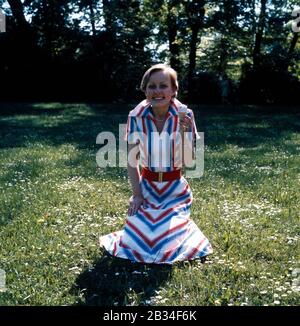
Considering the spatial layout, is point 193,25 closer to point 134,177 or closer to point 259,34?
point 259,34

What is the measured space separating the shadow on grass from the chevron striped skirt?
0.16 metres

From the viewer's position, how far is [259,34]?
33.0 m

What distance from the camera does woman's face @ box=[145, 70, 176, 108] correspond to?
5371mm

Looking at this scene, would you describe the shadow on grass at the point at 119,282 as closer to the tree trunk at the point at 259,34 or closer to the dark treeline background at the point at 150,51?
the dark treeline background at the point at 150,51

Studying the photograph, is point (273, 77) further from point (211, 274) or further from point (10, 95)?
point (211, 274)

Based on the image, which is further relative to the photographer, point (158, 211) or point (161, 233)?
point (158, 211)

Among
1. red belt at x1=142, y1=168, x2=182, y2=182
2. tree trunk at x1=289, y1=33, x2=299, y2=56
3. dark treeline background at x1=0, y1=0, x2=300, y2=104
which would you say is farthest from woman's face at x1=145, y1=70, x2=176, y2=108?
tree trunk at x1=289, y1=33, x2=299, y2=56

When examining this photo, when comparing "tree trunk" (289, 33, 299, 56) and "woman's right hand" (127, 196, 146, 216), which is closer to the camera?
"woman's right hand" (127, 196, 146, 216)

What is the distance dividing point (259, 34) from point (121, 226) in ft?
96.2

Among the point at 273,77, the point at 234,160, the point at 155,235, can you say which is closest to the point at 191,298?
the point at 155,235

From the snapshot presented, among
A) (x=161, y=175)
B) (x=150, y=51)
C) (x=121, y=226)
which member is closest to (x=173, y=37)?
(x=150, y=51)

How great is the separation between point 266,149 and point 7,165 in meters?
7.10

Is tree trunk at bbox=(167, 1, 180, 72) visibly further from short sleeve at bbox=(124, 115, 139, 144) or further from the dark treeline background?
short sleeve at bbox=(124, 115, 139, 144)

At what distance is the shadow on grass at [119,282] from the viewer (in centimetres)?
455
